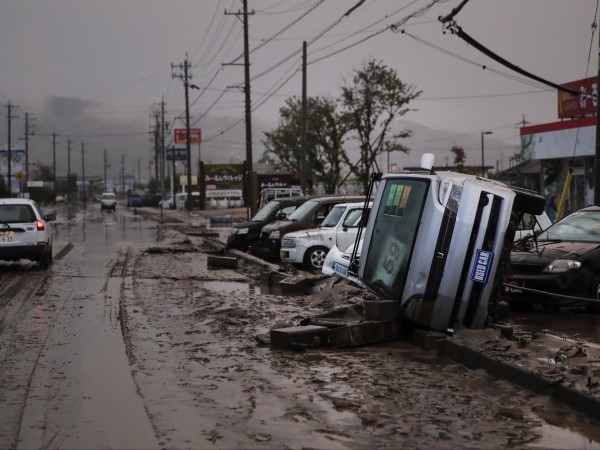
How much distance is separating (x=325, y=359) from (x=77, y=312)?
520 cm

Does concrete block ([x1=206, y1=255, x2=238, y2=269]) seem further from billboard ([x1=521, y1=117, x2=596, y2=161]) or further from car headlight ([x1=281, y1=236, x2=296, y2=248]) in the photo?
billboard ([x1=521, y1=117, x2=596, y2=161])

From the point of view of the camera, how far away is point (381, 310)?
1027cm

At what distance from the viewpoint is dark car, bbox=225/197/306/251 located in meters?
24.7

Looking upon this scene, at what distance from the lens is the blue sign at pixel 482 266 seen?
9750mm

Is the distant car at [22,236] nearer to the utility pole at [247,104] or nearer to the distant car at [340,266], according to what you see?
the distant car at [340,266]

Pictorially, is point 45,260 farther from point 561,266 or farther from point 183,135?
point 183,135

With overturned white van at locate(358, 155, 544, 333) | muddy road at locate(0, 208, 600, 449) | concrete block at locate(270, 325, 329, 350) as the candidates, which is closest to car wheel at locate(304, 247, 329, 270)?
muddy road at locate(0, 208, 600, 449)

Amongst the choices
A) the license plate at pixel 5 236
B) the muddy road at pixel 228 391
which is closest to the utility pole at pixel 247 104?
the license plate at pixel 5 236

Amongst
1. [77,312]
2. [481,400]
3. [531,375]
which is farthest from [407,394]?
[77,312]

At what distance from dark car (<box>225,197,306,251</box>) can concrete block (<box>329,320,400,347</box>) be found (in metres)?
14.3

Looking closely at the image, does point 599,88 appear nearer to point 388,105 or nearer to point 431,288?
point 431,288

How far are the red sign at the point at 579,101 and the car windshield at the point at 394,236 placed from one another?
80.9 feet

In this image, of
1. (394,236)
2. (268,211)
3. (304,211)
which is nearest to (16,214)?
(304,211)

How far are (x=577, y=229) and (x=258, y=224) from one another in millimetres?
11743
